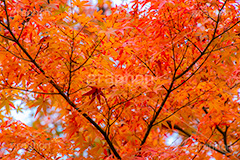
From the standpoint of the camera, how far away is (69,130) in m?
1.45

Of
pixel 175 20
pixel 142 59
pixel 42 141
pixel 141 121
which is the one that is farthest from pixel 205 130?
pixel 42 141

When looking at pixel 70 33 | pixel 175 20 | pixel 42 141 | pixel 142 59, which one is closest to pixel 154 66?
pixel 142 59

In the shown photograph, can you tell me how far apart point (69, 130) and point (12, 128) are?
44 cm

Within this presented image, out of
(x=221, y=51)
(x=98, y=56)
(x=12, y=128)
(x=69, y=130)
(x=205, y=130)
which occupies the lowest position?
(x=205, y=130)

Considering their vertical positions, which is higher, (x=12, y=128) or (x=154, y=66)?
(x=12, y=128)

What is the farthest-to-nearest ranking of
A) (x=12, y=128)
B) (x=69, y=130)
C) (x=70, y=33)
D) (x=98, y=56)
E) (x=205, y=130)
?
1. (x=205, y=130)
2. (x=12, y=128)
3. (x=69, y=130)
4. (x=98, y=56)
5. (x=70, y=33)

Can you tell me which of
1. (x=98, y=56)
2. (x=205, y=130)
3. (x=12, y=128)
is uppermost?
(x=12, y=128)

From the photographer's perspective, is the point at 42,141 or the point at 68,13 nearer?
the point at 68,13

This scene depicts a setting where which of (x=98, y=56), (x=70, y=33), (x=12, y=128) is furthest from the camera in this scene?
(x=12, y=128)

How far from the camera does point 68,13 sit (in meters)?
1.23

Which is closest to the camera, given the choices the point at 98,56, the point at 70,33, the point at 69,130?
the point at 70,33

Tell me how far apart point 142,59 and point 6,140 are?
3.44 feet

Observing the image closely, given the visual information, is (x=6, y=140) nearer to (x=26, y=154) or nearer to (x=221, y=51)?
(x=26, y=154)

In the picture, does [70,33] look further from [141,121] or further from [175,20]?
[141,121]
